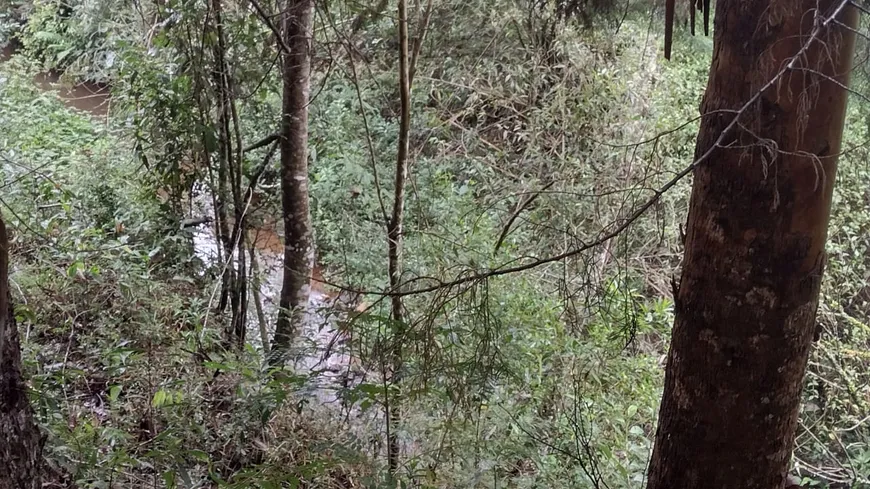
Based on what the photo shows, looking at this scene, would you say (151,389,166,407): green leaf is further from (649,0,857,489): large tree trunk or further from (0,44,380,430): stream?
(649,0,857,489): large tree trunk

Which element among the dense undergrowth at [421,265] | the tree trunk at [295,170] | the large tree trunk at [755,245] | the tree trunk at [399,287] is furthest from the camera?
the tree trunk at [295,170]

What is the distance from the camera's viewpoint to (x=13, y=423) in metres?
1.49

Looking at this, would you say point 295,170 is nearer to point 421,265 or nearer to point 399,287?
point 421,265

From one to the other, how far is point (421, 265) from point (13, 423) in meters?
2.54

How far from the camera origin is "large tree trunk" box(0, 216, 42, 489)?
1464mm

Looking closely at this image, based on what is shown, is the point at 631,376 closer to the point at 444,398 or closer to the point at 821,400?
the point at 821,400

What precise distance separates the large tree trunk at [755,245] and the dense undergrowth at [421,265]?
0.36 feet

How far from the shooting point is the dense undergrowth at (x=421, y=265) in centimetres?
224

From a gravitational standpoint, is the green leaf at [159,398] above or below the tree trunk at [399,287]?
below

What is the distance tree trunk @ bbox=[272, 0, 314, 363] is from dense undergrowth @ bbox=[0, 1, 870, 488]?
0.47 feet

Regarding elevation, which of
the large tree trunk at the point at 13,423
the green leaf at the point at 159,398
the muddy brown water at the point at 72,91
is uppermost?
the muddy brown water at the point at 72,91

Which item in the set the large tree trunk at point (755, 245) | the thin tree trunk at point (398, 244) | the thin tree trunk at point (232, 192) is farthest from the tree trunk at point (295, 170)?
the large tree trunk at point (755, 245)

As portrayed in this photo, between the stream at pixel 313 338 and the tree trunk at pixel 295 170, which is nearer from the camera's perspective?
the stream at pixel 313 338

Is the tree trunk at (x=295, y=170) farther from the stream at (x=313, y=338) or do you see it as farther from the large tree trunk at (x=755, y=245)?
the large tree trunk at (x=755, y=245)
